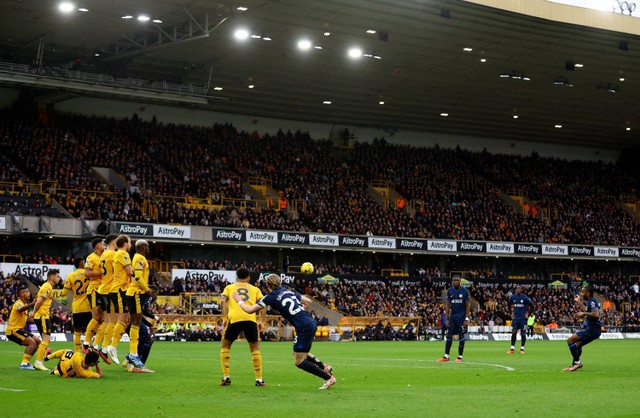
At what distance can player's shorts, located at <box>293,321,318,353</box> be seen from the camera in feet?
51.9

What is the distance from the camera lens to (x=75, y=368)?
Answer: 17.6 metres

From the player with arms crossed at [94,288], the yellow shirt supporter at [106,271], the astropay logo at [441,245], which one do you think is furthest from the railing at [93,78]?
the yellow shirt supporter at [106,271]

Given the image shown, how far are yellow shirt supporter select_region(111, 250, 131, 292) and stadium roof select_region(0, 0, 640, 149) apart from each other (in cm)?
2605

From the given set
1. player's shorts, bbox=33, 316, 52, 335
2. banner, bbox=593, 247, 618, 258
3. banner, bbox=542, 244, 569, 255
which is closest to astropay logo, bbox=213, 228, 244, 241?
banner, bbox=542, 244, 569, 255

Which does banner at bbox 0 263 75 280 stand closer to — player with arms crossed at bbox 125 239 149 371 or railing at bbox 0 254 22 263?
railing at bbox 0 254 22 263

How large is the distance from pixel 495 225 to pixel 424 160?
313 inches

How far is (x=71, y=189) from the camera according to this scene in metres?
53.7

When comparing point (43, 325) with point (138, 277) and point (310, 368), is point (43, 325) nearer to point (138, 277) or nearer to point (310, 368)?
point (138, 277)

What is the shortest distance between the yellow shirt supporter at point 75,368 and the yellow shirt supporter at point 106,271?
1508 millimetres

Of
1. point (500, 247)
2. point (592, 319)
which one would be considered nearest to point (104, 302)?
point (592, 319)

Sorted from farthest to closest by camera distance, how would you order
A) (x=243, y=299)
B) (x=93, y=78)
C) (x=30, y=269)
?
(x=93, y=78) < (x=30, y=269) < (x=243, y=299)

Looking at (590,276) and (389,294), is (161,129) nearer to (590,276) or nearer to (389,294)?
(389,294)

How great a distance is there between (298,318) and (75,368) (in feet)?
14.6

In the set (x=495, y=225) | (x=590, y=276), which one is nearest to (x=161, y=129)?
(x=495, y=225)
